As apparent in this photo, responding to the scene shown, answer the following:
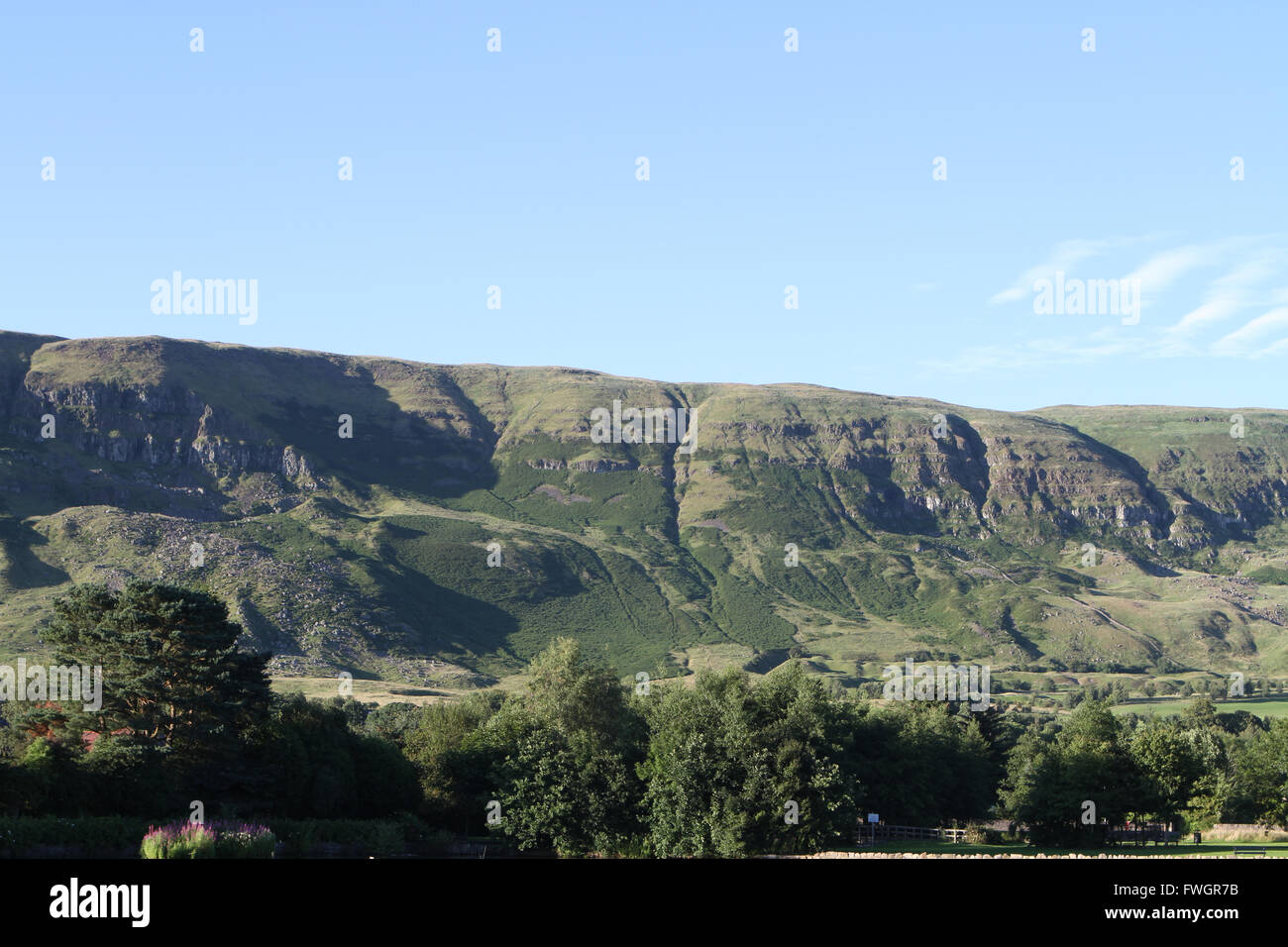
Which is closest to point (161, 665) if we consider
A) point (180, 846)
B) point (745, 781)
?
point (180, 846)

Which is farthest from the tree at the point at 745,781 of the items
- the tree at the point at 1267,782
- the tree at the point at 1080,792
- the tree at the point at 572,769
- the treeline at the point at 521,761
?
the tree at the point at 1267,782

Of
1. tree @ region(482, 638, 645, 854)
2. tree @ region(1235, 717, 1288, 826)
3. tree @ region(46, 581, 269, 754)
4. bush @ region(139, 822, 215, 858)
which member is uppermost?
tree @ region(46, 581, 269, 754)

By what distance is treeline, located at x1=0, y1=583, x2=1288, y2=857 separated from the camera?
7350cm

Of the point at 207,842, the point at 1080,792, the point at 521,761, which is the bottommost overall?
the point at 1080,792

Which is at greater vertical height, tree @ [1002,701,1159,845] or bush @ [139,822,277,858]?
bush @ [139,822,277,858]

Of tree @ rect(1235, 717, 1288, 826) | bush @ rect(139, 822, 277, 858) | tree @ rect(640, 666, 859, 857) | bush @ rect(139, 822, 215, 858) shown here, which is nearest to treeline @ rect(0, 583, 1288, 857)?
Answer: tree @ rect(640, 666, 859, 857)

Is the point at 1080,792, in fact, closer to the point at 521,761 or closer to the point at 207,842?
the point at 521,761

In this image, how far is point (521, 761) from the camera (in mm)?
84500

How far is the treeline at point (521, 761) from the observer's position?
73.5m

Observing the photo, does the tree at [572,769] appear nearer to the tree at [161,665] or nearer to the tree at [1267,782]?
the tree at [161,665]

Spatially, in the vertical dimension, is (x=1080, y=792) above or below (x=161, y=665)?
below

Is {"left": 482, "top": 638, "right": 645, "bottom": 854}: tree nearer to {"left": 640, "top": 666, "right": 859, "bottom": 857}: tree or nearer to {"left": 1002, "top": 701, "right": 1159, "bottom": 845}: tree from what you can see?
{"left": 640, "top": 666, "right": 859, "bottom": 857}: tree
